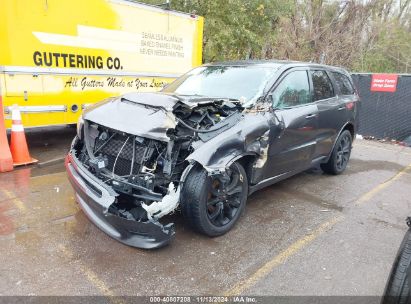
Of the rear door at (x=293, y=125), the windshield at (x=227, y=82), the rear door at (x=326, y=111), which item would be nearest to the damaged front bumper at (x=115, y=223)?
the rear door at (x=293, y=125)

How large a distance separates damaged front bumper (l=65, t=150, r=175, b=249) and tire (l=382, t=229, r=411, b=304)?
66.5 inches

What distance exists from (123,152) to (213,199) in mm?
982

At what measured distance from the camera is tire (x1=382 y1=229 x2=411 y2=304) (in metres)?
2.05

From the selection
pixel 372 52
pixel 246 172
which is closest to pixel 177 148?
pixel 246 172

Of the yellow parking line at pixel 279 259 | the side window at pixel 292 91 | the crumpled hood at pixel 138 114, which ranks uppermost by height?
the side window at pixel 292 91

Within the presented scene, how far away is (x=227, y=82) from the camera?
458 centimetres

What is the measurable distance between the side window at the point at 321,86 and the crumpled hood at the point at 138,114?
2.41 meters

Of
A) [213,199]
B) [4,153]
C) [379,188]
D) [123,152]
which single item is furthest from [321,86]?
Answer: [4,153]

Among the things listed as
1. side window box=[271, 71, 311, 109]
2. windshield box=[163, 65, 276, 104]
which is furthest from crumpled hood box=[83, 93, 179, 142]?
side window box=[271, 71, 311, 109]

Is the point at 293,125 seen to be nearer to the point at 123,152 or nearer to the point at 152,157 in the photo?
the point at 152,157

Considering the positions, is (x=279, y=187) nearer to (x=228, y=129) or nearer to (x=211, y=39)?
(x=228, y=129)

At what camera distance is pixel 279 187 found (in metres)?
5.33

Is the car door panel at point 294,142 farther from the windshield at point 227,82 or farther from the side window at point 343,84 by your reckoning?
the side window at point 343,84

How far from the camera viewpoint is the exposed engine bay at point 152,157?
3197mm
